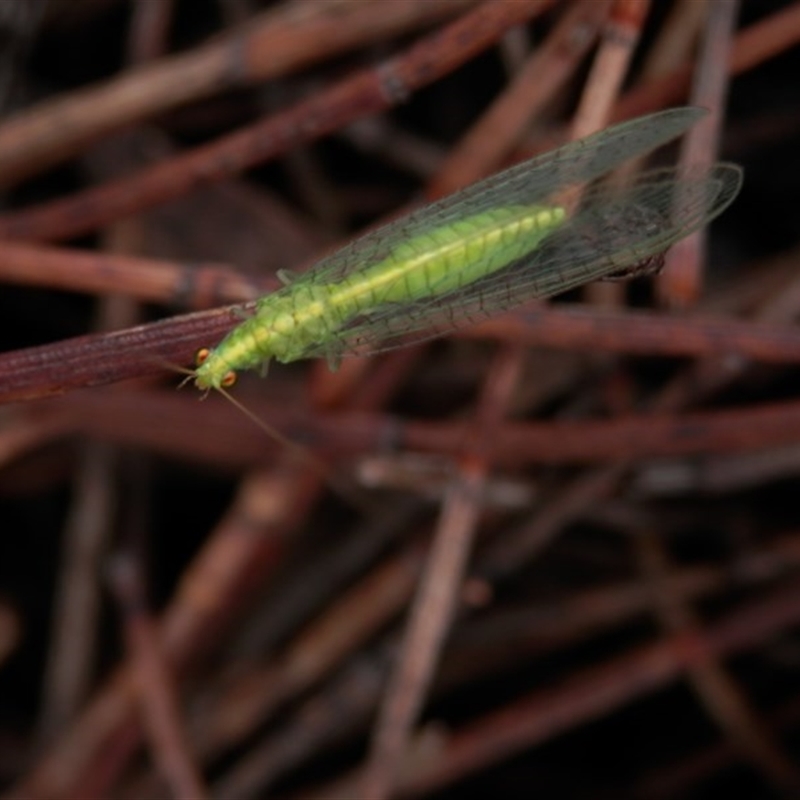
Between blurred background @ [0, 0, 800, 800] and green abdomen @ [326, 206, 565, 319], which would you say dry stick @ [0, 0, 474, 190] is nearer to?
blurred background @ [0, 0, 800, 800]

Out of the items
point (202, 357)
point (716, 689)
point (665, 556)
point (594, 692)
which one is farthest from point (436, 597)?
point (202, 357)

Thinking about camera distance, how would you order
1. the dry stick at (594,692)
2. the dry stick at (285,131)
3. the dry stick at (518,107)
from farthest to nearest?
the dry stick at (594,692)
the dry stick at (518,107)
the dry stick at (285,131)

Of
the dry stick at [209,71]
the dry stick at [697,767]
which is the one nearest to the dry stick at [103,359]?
the dry stick at [209,71]

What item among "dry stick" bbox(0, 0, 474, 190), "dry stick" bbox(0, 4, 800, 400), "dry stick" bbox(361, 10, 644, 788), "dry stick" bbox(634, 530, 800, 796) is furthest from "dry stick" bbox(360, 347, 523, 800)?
"dry stick" bbox(0, 4, 800, 400)

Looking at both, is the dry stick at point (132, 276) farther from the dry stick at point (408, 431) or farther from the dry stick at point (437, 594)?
the dry stick at point (437, 594)

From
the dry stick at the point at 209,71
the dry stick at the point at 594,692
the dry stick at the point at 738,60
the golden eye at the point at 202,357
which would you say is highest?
the dry stick at the point at 209,71

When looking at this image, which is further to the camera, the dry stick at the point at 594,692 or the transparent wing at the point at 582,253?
the dry stick at the point at 594,692
